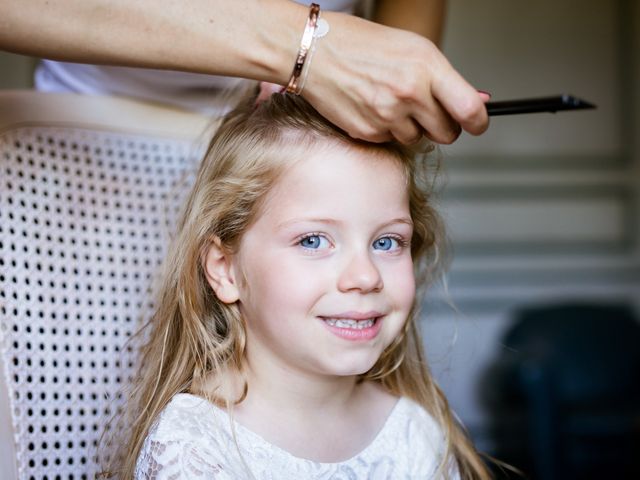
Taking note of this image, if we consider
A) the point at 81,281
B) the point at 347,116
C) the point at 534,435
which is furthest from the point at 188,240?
the point at 534,435

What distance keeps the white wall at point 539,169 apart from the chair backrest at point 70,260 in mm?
1776

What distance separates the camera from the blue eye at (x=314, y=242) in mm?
1072

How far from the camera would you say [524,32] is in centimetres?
303

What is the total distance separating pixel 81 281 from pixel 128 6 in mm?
444

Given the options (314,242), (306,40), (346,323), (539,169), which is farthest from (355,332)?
(539,169)

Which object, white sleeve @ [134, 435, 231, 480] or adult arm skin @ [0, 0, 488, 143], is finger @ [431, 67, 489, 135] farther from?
white sleeve @ [134, 435, 231, 480]

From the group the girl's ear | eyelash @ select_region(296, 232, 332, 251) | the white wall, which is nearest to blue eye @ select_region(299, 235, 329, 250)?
eyelash @ select_region(296, 232, 332, 251)

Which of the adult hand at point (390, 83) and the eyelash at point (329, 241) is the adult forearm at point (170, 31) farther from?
the eyelash at point (329, 241)

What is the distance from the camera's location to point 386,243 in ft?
3.68

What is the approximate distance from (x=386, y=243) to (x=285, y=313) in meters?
0.16

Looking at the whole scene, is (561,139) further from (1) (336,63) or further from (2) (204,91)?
(1) (336,63)

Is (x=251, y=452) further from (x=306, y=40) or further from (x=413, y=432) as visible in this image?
(x=306, y=40)

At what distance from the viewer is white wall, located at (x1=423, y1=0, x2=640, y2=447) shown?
301 cm

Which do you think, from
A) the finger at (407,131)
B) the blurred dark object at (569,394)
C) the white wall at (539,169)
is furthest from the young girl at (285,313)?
the white wall at (539,169)
